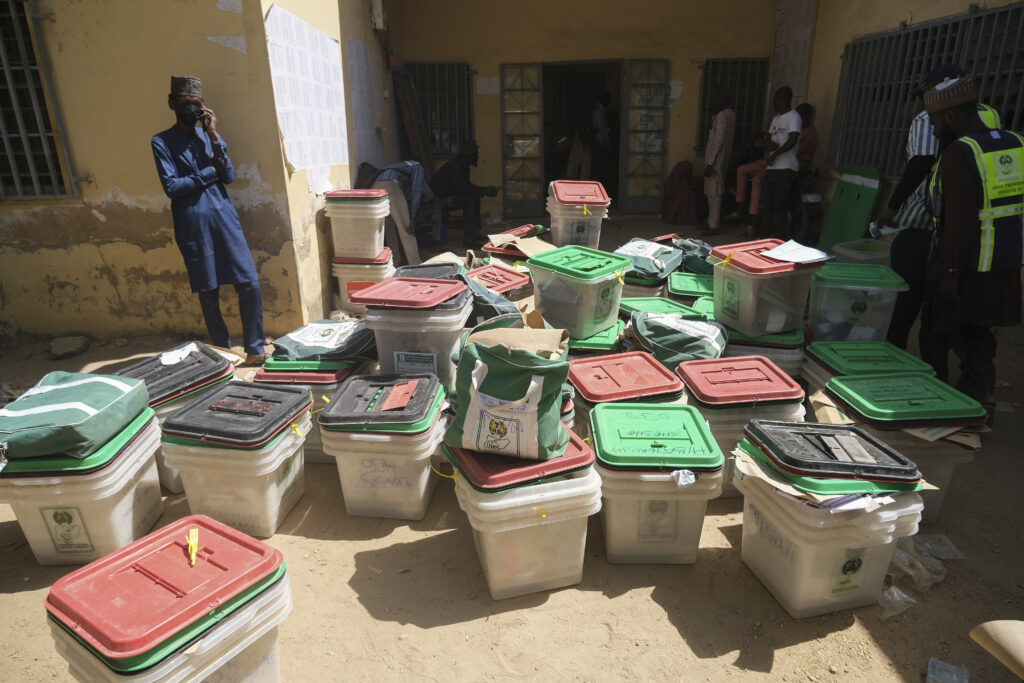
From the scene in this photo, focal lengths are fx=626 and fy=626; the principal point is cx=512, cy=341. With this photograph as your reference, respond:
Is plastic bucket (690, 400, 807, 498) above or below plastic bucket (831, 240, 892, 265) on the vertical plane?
below

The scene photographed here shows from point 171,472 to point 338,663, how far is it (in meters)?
1.72

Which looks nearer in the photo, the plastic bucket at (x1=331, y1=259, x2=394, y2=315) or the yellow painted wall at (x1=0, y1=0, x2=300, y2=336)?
the yellow painted wall at (x1=0, y1=0, x2=300, y2=336)

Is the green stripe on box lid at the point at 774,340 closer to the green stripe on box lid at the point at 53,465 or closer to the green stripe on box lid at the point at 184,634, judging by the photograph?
the green stripe on box lid at the point at 184,634

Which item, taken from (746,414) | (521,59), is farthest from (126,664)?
(521,59)

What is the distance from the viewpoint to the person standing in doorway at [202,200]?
449 centimetres

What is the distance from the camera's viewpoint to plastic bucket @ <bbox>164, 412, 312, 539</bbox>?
295cm

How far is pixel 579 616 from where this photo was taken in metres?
2.66

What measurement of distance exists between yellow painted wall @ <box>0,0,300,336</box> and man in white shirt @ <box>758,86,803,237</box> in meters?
6.27

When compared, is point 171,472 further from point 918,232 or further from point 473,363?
point 918,232

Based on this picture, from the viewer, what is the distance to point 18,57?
16.5 ft

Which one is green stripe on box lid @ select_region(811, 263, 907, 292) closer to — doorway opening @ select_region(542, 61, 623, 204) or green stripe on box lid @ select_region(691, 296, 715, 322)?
green stripe on box lid @ select_region(691, 296, 715, 322)

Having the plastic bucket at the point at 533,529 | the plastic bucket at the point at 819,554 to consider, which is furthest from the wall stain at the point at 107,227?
the plastic bucket at the point at 819,554

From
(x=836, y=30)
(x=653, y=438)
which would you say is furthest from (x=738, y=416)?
(x=836, y=30)

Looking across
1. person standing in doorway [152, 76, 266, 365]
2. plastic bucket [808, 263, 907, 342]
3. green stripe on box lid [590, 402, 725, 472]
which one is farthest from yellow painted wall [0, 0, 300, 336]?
plastic bucket [808, 263, 907, 342]
